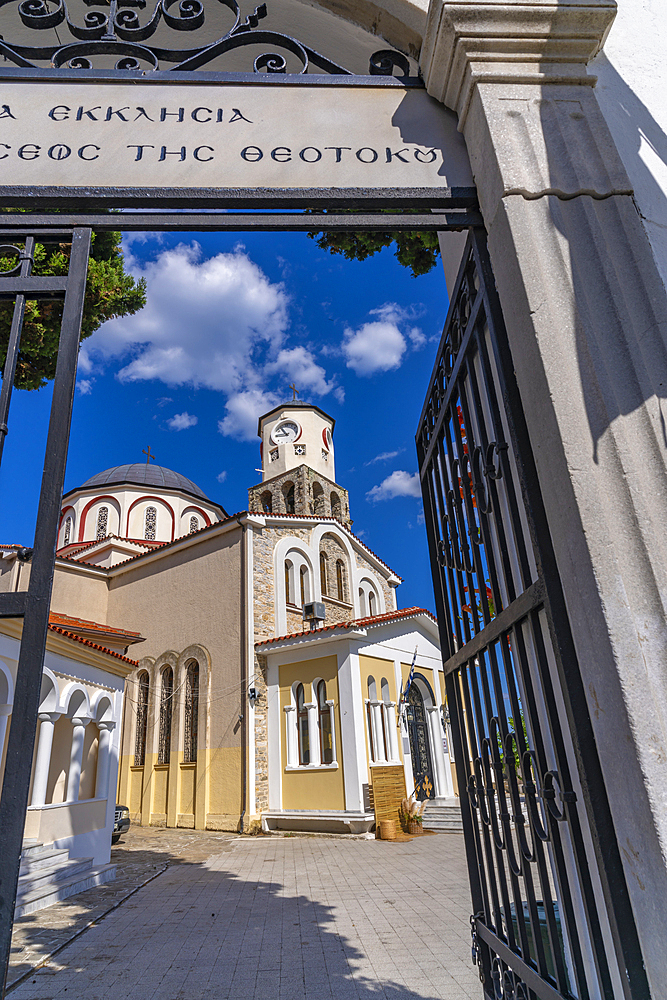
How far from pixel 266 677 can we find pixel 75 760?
23.9 ft

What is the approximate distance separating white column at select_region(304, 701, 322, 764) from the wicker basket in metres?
2.13

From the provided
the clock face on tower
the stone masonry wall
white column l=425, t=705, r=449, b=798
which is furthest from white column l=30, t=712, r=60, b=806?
the clock face on tower

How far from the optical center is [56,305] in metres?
6.57

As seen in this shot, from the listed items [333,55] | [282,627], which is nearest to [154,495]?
[282,627]

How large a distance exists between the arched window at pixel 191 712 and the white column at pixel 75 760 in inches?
300

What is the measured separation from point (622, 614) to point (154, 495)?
2599 cm

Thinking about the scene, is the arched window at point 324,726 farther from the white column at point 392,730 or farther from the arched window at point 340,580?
the arched window at point 340,580

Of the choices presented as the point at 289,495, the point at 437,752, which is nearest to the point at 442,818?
the point at 437,752

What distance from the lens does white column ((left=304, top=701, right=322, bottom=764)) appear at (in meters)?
15.0

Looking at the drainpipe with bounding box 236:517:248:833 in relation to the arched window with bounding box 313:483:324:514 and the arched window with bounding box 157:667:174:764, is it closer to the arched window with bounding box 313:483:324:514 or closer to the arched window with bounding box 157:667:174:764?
the arched window with bounding box 157:667:174:764

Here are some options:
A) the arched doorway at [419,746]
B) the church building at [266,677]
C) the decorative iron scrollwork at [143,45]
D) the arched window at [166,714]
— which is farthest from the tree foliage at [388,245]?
the arched window at [166,714]

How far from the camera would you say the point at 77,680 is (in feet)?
30.2

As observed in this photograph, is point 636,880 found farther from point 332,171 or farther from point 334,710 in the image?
point 334,710

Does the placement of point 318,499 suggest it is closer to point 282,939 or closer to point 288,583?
point 288,583
